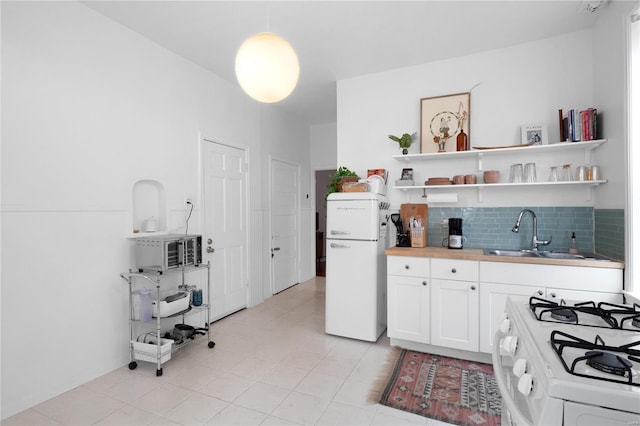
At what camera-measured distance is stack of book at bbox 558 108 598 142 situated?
2.59 m

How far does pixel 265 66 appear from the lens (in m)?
1.52

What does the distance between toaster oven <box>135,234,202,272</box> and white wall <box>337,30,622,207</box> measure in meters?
2.05

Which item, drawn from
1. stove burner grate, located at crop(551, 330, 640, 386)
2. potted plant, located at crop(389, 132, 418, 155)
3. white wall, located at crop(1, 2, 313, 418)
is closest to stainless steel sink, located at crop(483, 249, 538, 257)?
potted plant, located at crop(389, 132, 418, 155)

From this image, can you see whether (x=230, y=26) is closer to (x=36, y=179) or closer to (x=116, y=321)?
(x=36, y=179)

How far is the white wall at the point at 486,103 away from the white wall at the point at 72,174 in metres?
2.03

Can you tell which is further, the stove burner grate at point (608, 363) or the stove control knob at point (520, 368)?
the stove control knob at point (520, 368)

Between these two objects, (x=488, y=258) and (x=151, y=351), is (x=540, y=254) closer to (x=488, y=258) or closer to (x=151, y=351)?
(x=488, y=258)

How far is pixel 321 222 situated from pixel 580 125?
552 centimetres

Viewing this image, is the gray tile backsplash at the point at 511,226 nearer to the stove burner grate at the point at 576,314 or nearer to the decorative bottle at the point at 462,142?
the decorative bottle at the point at 462,142

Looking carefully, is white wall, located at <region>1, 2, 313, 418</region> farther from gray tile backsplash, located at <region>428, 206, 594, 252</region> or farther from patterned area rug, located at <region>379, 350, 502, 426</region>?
gray tile backsplash, located at <region>428, 206, 594, 252</region>

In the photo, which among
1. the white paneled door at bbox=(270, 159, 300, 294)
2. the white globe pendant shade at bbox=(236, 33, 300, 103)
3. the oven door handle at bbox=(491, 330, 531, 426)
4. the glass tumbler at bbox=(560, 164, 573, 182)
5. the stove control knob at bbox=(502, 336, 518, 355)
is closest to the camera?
the oven door handle at bbox=(491, 330, 531, 426)

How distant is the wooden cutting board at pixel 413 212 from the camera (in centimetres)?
327

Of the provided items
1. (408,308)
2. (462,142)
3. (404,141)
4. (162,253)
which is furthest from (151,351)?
(462,142)

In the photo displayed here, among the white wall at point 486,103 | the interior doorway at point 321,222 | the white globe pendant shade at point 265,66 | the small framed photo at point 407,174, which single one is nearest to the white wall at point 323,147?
the interior doorway at point 321,222
